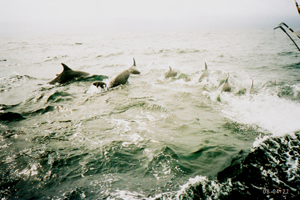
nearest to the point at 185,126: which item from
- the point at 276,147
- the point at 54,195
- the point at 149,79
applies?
the point at 276,147

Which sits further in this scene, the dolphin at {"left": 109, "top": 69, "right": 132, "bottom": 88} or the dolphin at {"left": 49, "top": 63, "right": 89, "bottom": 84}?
the dolphin at {"left": 49, "top": 63, "right": 89, "bottom": 84}

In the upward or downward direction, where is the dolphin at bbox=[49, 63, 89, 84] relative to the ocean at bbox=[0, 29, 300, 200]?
upward

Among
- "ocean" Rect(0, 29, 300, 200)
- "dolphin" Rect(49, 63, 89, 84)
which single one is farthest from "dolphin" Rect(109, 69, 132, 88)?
"dolphin" Rect(49, 63, 89, 84)

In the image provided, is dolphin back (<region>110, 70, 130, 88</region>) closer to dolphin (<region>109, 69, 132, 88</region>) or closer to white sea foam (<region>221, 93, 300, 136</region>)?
dolphin (<region>109, 69, 132, 88</region>)

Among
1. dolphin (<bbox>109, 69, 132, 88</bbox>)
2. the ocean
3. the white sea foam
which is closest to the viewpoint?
the ocean

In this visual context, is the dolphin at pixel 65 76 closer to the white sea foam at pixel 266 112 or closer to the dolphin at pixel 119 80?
the dolphin at pixel 119 80

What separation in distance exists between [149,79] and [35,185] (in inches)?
282

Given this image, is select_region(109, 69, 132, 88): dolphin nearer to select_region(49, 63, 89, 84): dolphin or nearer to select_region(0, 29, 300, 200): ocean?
select_region(0, 29, 300, 200): ocean

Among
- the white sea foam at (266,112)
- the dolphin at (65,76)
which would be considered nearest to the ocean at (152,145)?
the white sea foam at (266,112)

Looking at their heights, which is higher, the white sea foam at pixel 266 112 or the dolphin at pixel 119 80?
the dolphin at pixel 119 80

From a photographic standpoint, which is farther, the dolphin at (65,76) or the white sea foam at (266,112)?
the dolphin at (65,76)

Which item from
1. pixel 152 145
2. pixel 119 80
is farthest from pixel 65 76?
pixel 152 145

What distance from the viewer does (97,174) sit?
2.75 m

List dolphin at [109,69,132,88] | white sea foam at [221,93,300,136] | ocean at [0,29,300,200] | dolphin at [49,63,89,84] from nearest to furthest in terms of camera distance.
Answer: ocean at [0,29,300,200] < white sea foam at [221,93,300,136] < dolphin at [109,69,132,88] < dolphin at [49,63,89,84]
